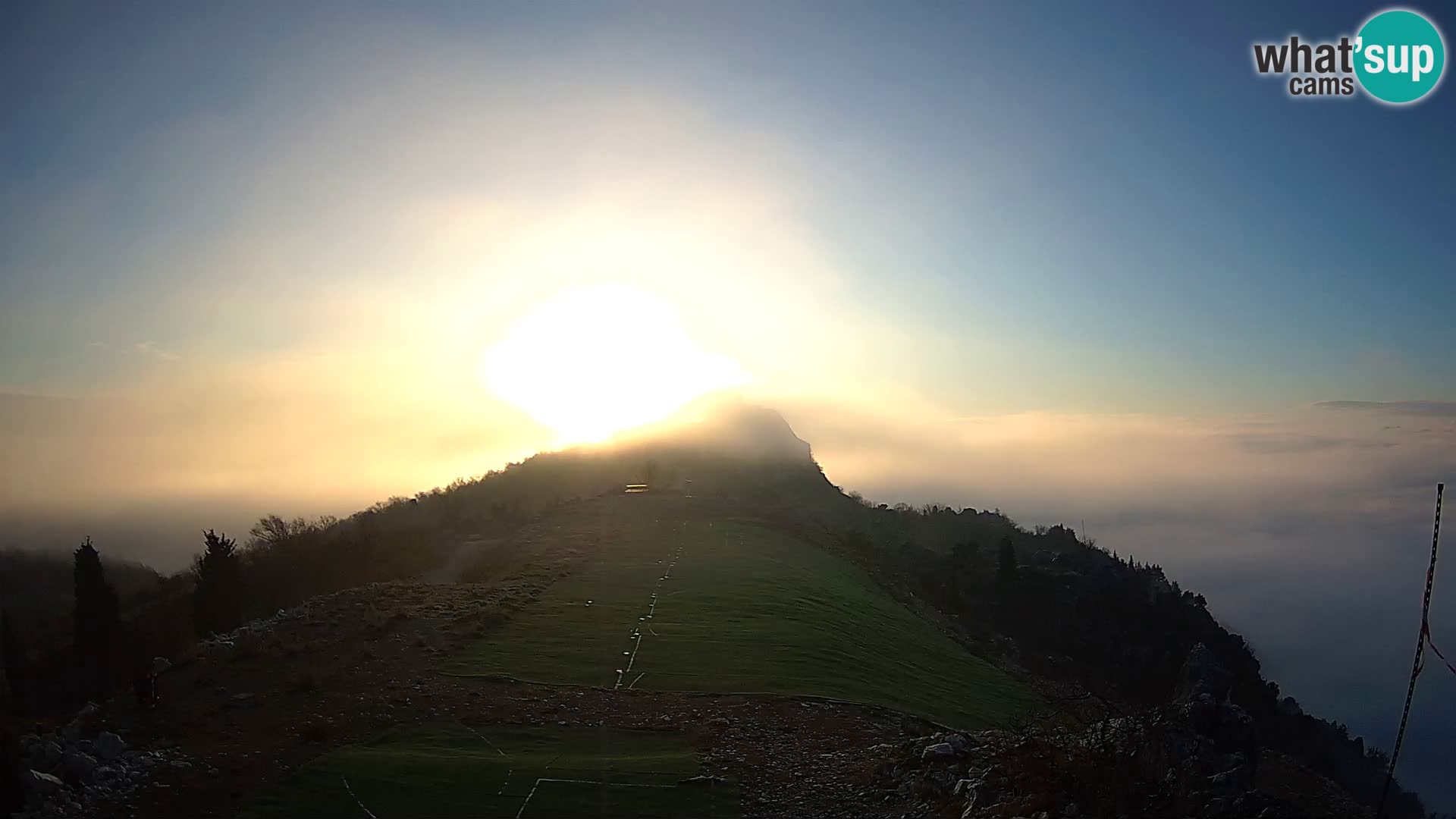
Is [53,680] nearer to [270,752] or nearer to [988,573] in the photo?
[270,752]

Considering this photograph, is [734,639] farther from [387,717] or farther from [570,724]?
[387,717]

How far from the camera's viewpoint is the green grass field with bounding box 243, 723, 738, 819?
14344mm

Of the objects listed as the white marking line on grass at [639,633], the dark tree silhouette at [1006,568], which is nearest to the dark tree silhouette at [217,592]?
the white marking line on grass at [639,633]

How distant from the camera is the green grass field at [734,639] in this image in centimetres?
2309

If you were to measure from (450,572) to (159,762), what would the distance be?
25745 millimetres

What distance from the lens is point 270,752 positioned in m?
16.2

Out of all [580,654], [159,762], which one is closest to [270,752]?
[159,762]

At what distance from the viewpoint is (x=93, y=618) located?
2989 centimetres

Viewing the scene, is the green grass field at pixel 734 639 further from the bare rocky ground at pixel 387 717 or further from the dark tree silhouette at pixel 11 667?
the dark tree silhouette at pixel 11 667

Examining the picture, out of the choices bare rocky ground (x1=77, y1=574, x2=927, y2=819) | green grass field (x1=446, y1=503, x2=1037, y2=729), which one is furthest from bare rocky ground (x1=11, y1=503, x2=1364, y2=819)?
green grass field (x1=446, y1=503, x2=1037, y2=729)

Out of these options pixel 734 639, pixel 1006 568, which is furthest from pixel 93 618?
pixel 1006 568

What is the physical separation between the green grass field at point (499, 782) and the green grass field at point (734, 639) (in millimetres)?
4345

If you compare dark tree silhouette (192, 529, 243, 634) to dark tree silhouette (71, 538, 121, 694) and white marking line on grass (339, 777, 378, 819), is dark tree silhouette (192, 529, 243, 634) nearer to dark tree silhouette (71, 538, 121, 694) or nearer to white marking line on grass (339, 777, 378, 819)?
dark tree silhouette (71, 538, 121, 694)

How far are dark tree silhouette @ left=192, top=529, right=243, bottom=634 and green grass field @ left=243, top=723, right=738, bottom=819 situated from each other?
1800cm
